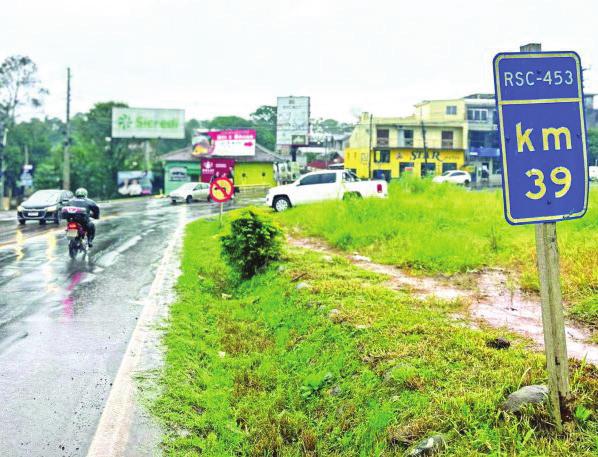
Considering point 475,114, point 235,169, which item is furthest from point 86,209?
point 475,114

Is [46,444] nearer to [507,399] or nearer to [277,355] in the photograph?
[277,355]

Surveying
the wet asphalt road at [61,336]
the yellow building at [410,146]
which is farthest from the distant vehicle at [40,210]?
the yellow building at [410,146]

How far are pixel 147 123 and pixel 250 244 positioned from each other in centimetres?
5242

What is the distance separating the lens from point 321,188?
24656 mm

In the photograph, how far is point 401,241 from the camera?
39.8 feet

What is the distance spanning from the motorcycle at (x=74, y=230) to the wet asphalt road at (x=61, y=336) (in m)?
0.34

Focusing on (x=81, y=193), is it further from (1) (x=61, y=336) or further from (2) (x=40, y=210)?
(2) (x=40, y=210)

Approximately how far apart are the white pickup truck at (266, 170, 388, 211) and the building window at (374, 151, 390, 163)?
4346cm

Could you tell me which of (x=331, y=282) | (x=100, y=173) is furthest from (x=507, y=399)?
(x=100, y=173)

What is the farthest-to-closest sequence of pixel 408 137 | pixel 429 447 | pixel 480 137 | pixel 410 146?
pixel 480 137, pixel 408 137, pixel 410 146, pixel 429 447

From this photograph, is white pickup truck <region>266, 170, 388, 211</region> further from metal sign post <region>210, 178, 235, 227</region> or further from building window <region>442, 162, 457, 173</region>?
building window <region>442, 162, 457, 173</region>

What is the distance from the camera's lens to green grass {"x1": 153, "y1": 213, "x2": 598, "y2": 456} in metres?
3.99

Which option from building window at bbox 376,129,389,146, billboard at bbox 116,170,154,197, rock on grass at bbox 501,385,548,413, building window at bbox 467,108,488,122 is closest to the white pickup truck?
rock on grass at bbox 501,385,548,413

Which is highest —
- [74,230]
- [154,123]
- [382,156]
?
[154,123]
